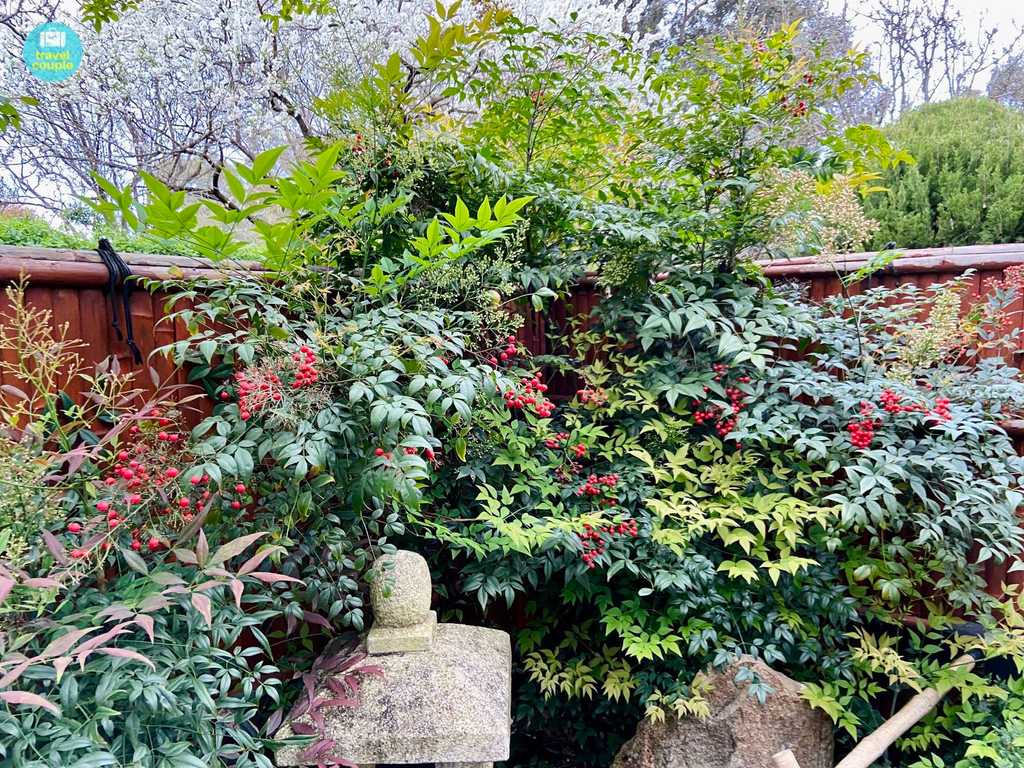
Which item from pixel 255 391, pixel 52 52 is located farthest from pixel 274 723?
pixel 52 52

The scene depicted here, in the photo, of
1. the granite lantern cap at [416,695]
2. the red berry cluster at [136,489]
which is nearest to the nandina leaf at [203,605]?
the red berry cluster at [136,489]

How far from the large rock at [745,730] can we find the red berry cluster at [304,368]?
1.71 meters

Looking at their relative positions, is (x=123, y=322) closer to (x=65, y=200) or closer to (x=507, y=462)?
(x=507, y=462)

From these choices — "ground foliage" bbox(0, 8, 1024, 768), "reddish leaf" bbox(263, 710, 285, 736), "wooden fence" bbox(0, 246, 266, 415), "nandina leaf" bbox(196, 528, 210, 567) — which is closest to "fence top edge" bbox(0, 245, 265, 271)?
"wooden fence" bbox(0, 246, 266, 415)

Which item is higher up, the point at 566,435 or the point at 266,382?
the point at 266,382

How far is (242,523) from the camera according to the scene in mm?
1761

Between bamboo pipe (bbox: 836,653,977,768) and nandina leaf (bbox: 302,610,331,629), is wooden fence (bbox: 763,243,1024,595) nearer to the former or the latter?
bamboo pipe (bbox: 836,653,977,768)

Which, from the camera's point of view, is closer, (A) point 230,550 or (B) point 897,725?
(A) point 230,550

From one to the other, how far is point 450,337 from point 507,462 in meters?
0.65

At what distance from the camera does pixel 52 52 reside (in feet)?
17.7

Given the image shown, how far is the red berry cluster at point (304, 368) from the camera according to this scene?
5.23ft

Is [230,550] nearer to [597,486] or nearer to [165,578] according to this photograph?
[165,578]

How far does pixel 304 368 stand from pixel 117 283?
66cm

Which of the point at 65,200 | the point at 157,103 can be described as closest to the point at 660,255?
the point at 157,103
